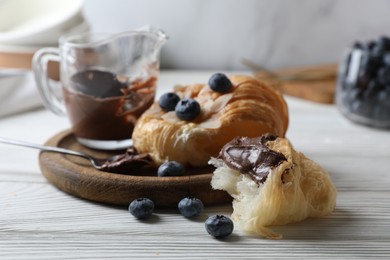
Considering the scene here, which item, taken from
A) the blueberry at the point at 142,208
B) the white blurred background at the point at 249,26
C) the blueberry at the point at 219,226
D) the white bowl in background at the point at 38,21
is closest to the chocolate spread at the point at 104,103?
the blueberry at the point at 142,208

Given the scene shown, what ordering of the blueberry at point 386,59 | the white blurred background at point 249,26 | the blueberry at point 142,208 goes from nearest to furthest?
the blueberry at point 142,208 < the blueberry at point 386,59 < the white blurred background at point 249,26

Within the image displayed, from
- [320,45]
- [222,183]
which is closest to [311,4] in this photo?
[320,45]

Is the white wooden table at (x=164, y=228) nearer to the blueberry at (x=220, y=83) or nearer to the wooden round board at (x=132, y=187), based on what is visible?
the wooden round board at (x=132, y=187)

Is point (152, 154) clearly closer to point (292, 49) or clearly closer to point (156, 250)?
point (156, 250)

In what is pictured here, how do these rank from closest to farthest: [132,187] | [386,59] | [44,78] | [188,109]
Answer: [132,187]
[188,109]
[44,78]
[386,59]

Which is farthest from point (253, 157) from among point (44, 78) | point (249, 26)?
point (249, 26)

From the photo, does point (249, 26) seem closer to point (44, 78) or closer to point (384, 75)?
point (384, 75)

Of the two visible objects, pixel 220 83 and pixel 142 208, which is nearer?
pixel 142 208

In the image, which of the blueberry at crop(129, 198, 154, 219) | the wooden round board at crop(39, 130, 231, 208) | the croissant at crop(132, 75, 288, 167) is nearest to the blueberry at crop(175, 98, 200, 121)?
the croissant at crop(132, 75, 288, 167)
